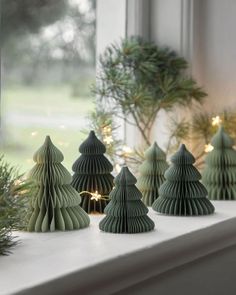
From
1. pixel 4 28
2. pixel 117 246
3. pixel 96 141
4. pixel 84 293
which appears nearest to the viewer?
pixel 84 293

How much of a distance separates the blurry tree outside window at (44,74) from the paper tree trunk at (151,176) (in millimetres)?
214

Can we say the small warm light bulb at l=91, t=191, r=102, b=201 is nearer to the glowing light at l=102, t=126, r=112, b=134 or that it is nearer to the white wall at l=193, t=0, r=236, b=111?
the glowing light at l=102, t=126, r=112, b=134

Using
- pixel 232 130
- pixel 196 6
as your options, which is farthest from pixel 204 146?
pixel 196 6

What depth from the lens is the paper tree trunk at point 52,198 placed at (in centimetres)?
113

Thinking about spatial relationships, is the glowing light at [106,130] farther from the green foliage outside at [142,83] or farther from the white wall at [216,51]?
the white wall at [216,51]

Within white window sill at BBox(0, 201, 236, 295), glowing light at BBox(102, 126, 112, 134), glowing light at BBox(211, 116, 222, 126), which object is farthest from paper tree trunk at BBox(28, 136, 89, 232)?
glowing light at BBox(211, 116, 222, 126)

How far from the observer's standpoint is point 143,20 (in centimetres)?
165

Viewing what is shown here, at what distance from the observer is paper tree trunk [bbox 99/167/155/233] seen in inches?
44.9

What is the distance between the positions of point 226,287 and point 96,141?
34 centimetres

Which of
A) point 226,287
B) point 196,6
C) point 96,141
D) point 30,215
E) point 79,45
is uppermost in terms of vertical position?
point 196,6

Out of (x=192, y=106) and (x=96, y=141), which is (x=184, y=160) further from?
(x=192, y=106)

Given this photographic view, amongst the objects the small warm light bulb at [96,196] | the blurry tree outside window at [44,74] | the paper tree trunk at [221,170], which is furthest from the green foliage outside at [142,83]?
the small warm light bulb at [96,196]

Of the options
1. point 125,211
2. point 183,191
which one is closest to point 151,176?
point 183,191

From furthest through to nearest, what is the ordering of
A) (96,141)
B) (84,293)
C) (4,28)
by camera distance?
(4,28) < (96,141) < (84,293)
